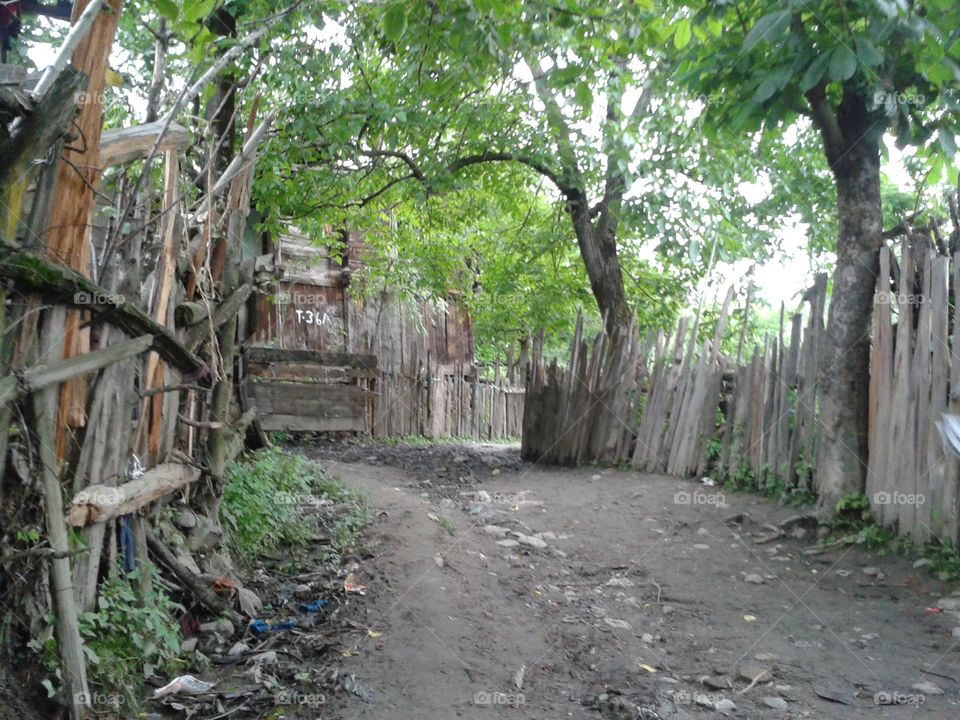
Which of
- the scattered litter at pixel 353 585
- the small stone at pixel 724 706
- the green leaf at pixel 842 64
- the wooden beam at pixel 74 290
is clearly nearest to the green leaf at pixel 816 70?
the green leaf at pixel 842 64

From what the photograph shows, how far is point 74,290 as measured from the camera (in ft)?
11.3

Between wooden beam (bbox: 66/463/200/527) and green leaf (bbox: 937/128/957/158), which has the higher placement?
green leaf (bbox: 937/128/957/158)

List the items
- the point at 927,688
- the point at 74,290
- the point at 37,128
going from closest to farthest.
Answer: the point at 37,128, the point at 74,290, the point at 927,688

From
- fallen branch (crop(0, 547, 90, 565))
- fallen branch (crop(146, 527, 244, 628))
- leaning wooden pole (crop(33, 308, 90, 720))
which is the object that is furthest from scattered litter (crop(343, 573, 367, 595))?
fallen branch (crop(0, 547, 90, 565))

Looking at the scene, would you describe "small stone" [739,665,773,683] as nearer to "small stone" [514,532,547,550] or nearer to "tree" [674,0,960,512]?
"tree" [674,0,960,512]

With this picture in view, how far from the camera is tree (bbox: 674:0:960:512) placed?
483 centimetres

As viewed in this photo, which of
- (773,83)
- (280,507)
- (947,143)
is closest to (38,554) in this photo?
(280,507)

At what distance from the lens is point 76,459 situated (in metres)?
3.67

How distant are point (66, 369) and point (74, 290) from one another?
1.08 feet

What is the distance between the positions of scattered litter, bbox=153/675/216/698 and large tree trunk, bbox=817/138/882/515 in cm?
456

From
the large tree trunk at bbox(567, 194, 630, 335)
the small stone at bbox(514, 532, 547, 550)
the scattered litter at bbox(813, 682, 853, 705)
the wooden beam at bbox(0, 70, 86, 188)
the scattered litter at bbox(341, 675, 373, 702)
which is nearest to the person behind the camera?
the wooden beam at bbox(0, 70, 86, 188)

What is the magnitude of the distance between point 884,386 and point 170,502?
4.76 m

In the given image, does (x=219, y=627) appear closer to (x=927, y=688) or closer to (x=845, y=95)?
(x=927, y=688)

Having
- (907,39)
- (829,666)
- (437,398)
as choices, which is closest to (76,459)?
(829,666)
